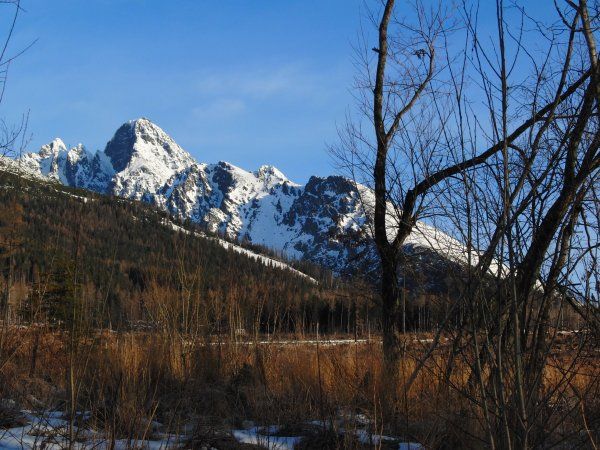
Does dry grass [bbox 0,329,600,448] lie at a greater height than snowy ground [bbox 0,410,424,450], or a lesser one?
greater

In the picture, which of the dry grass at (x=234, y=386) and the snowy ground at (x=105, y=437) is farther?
the dry grass at (x=234, y=386)

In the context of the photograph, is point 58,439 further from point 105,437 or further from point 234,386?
point 234,386

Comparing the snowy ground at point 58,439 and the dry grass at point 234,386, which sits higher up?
the dry grass at point 234,386

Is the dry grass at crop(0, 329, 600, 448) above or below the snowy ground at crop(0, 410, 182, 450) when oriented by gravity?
above

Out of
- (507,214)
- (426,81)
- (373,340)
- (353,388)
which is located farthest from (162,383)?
(426,81)

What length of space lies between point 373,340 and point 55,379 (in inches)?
102

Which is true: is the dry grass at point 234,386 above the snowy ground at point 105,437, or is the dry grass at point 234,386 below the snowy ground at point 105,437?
above

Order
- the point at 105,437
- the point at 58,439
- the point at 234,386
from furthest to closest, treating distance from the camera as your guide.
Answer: the point at 234,386
the point at 58,439
the point at 105,437

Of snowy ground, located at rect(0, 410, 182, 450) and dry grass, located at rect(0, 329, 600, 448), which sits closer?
snowy ground, located at rect(0, 410, 182, 450)

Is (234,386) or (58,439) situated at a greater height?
(234,386)

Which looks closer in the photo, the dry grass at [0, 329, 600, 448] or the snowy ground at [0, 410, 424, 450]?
the snowy ground at [0, 410, 424, 450]

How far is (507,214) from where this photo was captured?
5.98 feet

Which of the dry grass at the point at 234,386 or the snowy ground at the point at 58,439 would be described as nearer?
the snowy ground at the point at 58,439

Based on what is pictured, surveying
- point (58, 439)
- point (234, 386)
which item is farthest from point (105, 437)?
point (234, 386)
